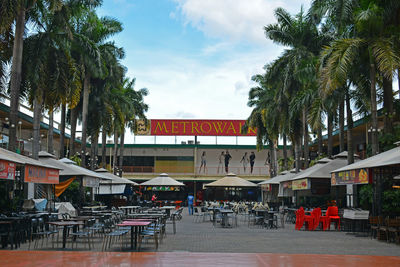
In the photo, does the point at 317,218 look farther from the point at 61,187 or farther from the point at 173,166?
the point at 173,166

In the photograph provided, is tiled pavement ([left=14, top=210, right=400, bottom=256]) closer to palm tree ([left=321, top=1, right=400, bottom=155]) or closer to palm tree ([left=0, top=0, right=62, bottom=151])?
palm tree ([left=321, top=1, right=400, bottom=155])

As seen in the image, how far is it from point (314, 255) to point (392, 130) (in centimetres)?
949

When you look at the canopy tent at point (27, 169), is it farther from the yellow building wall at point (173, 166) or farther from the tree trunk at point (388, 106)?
the yellow building wall at point (173, 166)

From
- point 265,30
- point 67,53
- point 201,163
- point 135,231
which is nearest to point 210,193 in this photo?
point 201,163

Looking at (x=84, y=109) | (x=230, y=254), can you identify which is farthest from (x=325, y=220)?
(x=84, y=109)

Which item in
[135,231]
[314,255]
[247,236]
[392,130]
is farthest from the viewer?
[392,130]

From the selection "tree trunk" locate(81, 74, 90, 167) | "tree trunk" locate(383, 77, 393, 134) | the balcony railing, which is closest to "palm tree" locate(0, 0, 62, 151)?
"tree trunk" locate(81, 74, 90, 167)

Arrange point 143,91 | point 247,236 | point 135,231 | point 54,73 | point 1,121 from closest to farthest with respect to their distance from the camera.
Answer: point 135,231 < point 247,236 < point 54,73 < point 1,121 < point 143,91

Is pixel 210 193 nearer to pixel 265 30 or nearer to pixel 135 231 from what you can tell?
pixel 265 30

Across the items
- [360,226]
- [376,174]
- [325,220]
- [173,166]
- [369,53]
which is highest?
[369,53]

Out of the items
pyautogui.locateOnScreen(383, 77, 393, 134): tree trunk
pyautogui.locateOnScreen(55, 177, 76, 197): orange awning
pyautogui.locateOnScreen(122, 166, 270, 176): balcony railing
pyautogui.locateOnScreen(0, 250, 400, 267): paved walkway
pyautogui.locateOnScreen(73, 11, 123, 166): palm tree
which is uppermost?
pyautogui.locateOnScreen(73, 11, 123, 166): palm tree

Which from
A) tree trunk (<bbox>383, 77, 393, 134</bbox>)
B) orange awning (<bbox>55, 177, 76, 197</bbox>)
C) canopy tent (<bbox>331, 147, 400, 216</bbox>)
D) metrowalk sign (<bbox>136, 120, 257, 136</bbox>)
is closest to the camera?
canopy tent (<bbox>331, 147, 400, 216</bbox>)

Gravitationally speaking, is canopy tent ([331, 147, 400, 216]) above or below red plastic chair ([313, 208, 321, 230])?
above

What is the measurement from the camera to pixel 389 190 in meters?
16.1
